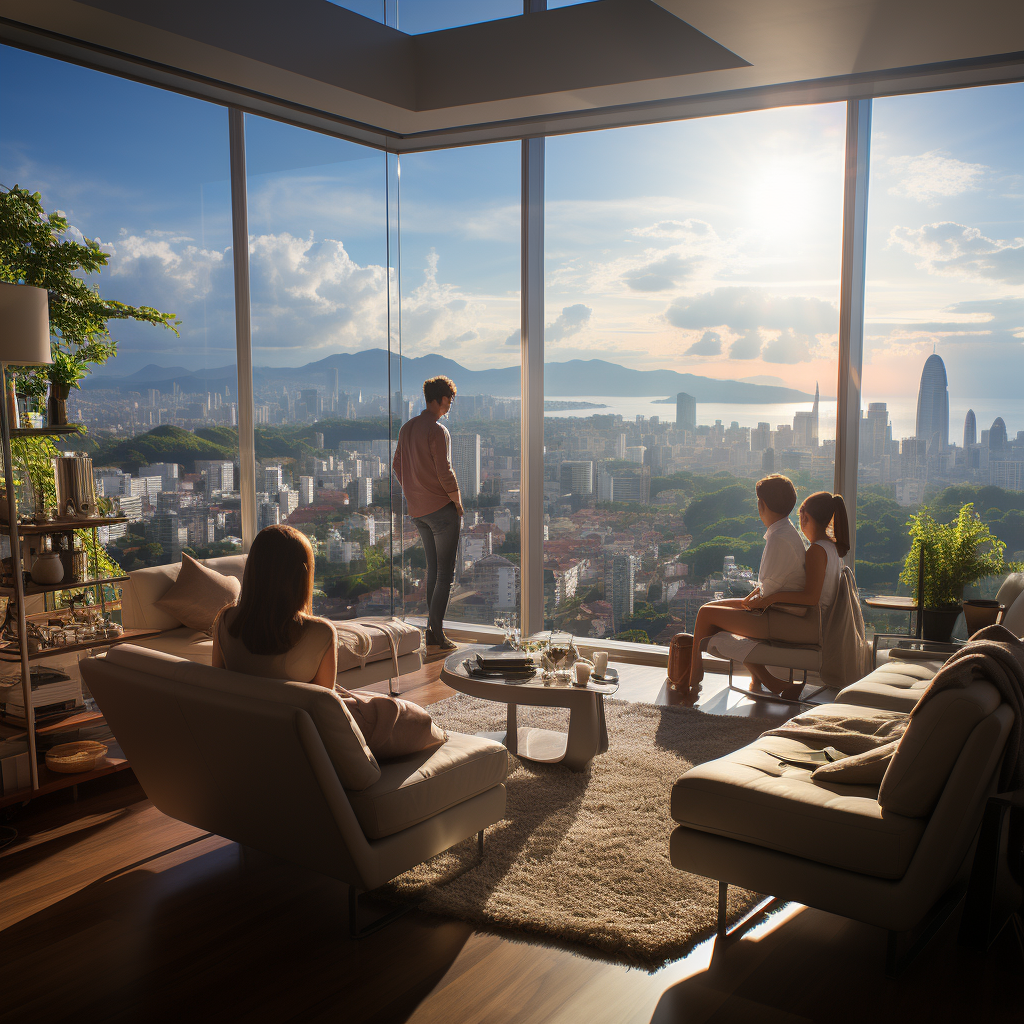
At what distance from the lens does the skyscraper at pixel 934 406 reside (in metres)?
5.04

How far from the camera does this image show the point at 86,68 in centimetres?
455

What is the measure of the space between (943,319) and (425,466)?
129 inches

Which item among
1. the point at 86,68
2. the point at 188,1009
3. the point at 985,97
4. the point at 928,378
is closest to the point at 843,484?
the point at 928,378

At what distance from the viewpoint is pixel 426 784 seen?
2625 millimetres

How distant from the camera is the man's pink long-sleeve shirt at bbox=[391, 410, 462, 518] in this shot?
602 centimetres

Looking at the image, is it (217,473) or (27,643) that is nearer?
(27,643)

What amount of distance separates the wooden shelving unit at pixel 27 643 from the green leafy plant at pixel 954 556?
13.3 ft

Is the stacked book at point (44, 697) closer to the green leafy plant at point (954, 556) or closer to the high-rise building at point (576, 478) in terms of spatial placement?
the high-rise building at point (576, 478)

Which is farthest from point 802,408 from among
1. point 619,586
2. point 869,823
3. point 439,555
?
point 869,823

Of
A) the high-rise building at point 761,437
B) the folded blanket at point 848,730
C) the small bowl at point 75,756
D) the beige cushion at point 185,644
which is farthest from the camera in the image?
the high-rise building at point 761,437

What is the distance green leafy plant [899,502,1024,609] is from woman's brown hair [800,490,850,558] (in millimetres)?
436

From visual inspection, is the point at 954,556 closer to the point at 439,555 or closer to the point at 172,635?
the point at 439,555

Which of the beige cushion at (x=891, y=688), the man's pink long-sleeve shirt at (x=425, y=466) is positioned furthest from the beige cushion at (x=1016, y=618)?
the man's pink long-sleeve shirt at (x=425, y=466)

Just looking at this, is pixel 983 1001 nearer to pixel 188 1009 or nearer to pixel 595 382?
pixel 188 1009
